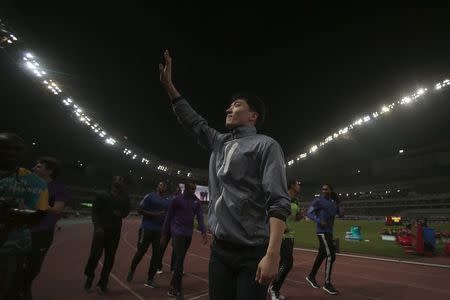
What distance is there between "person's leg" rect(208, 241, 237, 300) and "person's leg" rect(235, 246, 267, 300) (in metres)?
0.05

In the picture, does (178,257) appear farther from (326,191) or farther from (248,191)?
(248,191)

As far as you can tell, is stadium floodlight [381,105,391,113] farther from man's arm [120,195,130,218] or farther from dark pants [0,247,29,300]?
dark pants [0,247,29,300]

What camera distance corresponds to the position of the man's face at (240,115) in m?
2.35

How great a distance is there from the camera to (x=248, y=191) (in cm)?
207

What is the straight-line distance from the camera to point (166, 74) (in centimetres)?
271

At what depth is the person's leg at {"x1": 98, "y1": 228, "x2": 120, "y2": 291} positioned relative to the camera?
677 cm

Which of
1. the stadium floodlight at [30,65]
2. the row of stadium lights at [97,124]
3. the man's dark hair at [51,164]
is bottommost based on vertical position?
the man's dark hair at [51,164]

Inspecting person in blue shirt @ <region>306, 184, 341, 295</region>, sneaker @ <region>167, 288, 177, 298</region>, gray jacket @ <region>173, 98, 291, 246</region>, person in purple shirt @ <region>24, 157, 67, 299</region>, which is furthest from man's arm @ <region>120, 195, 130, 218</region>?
gray jacket @ <region>173, 98, 291, 246</region>

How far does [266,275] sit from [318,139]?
43676mm

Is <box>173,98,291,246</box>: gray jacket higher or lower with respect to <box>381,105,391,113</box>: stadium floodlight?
lower

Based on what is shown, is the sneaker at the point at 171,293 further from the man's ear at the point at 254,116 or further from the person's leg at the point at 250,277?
the man's ear at the point at 254,116

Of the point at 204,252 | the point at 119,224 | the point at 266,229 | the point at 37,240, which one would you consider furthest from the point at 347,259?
the point at 266,229

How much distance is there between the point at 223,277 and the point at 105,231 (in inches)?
213

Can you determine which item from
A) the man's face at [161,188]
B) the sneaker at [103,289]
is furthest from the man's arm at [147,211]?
the sneaker at [103,289]
